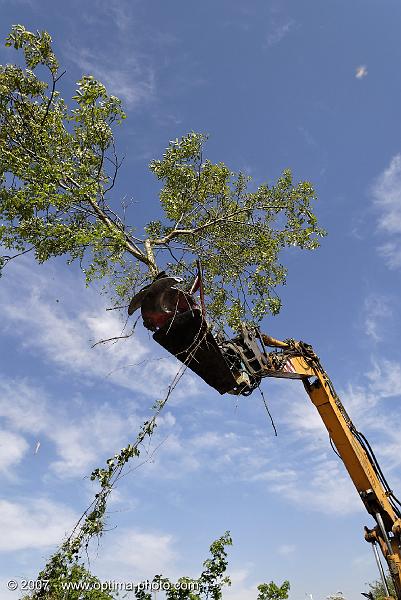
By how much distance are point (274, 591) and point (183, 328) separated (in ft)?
34.4

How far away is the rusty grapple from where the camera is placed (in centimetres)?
521

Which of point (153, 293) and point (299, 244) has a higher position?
point (299, 244)

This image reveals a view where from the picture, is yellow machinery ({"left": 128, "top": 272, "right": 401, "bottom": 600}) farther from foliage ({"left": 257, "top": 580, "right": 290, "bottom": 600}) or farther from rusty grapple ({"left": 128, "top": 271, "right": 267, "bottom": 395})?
foliage ({"left": 257, "top": 580, "right": 290, "bottom": 600})

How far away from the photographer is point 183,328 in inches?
209

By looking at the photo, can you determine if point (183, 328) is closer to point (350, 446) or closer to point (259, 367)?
point (259, 367)

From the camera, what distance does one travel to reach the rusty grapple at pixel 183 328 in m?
5.21

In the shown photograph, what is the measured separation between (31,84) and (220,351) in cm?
761

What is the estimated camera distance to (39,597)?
3.98 meters

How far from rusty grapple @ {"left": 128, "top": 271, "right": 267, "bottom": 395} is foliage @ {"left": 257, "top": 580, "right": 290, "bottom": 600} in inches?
354

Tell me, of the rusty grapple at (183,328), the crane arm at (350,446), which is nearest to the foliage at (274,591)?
the crane arm at (350,446)

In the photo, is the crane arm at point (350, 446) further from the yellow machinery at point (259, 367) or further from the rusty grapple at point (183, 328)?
the rusty grapple at point (183, 328)

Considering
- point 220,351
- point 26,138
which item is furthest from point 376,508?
point 26,138

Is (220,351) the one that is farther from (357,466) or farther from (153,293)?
(357,466)

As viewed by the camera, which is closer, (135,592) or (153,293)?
(153,293)
